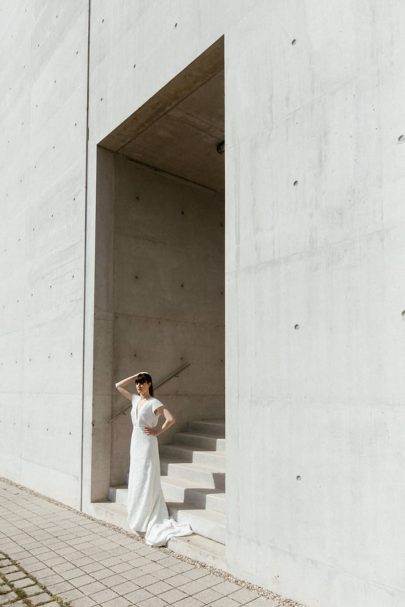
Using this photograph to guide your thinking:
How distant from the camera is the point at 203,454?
20.1ft

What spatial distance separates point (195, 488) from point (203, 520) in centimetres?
69

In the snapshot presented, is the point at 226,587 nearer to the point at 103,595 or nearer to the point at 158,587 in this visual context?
the point at 158,587

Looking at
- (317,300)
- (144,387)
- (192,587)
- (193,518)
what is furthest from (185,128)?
(192,587)

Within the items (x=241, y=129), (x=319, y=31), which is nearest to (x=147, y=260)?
(x=241, y=129)

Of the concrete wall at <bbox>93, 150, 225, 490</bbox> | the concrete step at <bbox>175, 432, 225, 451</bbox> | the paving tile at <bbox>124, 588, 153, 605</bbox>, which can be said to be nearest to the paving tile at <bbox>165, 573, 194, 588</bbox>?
the paving tile at <bbox>124, 588, 153, 605</bbox>

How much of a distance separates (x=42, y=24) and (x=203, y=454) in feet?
24.5

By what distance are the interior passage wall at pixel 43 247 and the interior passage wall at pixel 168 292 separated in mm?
545

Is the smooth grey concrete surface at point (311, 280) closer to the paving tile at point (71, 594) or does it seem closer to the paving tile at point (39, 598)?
the paving tile at point (71, 594)

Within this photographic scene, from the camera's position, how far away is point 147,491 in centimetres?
526

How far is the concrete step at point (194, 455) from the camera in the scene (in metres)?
5.86

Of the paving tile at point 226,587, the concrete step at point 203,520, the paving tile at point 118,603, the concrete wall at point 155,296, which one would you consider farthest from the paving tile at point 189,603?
the concrete wall at point 155,296

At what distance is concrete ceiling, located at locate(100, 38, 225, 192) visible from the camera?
537 centimetres

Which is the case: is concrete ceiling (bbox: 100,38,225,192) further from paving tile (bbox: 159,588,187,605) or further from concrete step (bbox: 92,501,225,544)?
paving tile (bbox: 159,588,187,605)

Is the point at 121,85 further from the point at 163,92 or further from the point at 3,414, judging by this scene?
the point at 3,414
